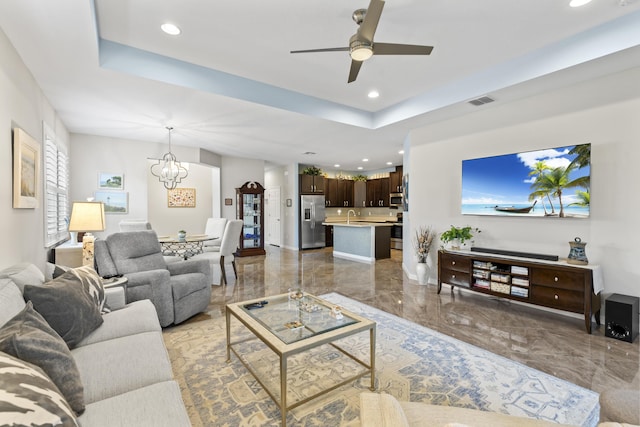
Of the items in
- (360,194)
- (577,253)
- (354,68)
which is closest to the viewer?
(354,68)

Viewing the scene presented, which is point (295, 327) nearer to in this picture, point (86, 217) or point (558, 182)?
point (86, 217)

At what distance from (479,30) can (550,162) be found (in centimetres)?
178

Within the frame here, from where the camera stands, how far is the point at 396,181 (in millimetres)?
8711

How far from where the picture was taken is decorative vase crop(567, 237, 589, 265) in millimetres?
3014

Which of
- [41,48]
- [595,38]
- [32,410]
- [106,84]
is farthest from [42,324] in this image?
[595,38]

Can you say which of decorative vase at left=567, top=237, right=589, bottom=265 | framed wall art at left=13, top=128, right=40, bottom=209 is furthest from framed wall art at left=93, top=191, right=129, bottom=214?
decorative vase at left=567, top=237, right=589, bottom=265

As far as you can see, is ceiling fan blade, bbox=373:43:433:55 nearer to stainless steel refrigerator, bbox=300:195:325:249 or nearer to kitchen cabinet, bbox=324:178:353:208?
stainless steel refrigerator, bbox=300:195:325:249

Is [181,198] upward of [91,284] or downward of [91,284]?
upward

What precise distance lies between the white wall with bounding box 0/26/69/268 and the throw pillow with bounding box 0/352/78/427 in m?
1.87

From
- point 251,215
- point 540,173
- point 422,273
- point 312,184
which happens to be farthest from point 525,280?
point 312,184

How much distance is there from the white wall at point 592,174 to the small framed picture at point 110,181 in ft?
19.3

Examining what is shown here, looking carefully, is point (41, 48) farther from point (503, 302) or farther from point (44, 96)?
point (503, 302)

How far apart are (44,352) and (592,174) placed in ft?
14.9

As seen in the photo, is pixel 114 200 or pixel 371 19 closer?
pixel 371 19
